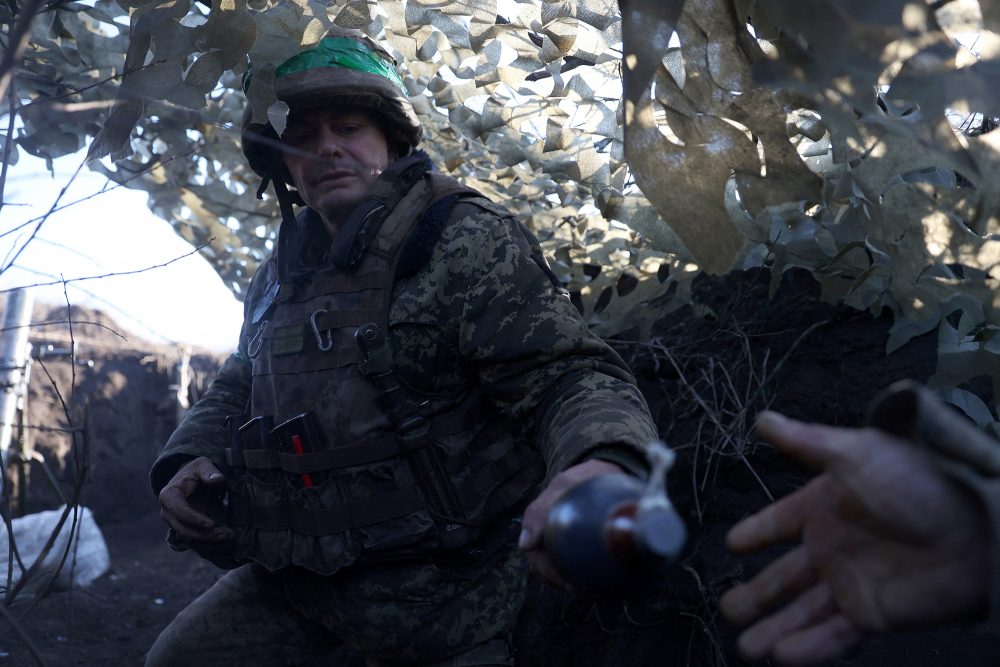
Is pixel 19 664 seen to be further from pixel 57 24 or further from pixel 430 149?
pixel 430 149

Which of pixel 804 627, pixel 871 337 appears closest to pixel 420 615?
pixel 804 627

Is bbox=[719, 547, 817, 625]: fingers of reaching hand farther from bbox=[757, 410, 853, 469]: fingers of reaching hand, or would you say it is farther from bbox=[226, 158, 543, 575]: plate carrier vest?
bbox=[226, 158, 543, 575]: plate carrier vest

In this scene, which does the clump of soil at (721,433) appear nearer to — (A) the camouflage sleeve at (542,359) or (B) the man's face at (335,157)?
(A) the camouflage sleeve at (542,359)

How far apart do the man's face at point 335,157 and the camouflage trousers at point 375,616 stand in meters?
0.98

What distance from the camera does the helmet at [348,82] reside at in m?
2.19

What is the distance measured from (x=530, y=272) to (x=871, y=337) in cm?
134

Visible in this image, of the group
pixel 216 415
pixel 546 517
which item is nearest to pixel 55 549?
pixel 216 415

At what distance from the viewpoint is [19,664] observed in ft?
11.5

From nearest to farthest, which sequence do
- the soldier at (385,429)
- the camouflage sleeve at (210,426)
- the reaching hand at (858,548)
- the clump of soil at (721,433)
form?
the reaching hand at (858,548) → the soldier at (385,429) → the camouflage sleeve at (210,426) → the clump of soil at (721,433)

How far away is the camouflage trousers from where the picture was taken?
1.93 meters

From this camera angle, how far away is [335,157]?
2.26 metres

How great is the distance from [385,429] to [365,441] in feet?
0.18

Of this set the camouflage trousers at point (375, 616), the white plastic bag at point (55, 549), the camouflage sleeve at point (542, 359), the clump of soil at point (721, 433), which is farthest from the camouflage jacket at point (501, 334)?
the white plastic bag at point (55, 549)

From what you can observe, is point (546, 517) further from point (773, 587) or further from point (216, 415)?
point (216, 415)
